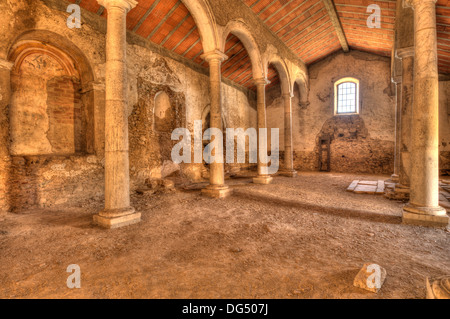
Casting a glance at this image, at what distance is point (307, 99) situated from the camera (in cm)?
1445

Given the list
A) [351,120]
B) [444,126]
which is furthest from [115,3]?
[444,126]

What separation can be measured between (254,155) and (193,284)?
42.5 ft

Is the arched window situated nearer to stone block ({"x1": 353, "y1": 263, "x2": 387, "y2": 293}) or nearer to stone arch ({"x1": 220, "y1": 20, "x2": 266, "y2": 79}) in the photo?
stone arch ({"x1": 220, "y1": 20, "x2": 266, "y2": 79})

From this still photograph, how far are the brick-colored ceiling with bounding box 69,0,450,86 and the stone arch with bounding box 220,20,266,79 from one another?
999 mm

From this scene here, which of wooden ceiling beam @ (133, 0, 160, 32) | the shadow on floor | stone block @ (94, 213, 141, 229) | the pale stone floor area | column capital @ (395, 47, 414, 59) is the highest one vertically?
wooden ceiling beam @ (133, 0, 160, 32)

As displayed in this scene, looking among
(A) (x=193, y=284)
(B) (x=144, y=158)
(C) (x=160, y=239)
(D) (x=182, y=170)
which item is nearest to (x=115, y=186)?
(C) (x=160, y=239)

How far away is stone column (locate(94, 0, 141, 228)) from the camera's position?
4.26 m

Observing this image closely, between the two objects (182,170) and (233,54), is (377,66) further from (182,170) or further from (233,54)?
(182,170)

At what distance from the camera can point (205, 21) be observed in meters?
6.46

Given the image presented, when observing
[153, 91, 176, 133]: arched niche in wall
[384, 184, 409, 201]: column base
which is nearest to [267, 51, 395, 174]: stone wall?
[384, 184, 409, 201]: column base

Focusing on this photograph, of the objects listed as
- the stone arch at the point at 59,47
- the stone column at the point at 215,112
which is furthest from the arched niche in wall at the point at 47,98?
the stone column at the point at 215,112

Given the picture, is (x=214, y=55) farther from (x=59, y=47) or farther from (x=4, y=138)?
(x=4, y=138)

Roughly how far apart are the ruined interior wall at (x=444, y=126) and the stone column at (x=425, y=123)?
981 centimetres

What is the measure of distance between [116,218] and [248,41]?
23.9ft
